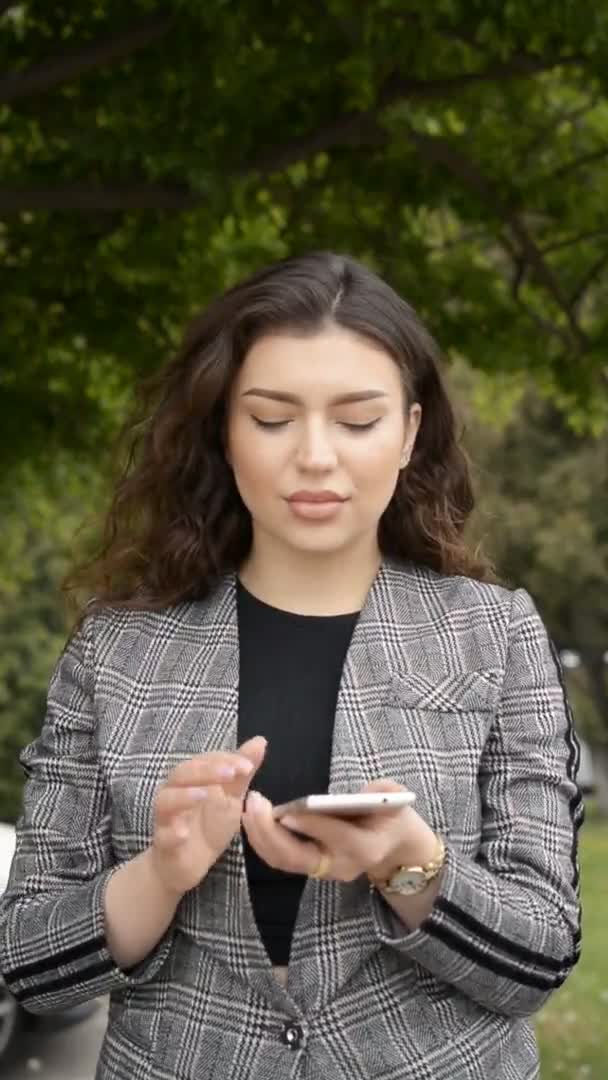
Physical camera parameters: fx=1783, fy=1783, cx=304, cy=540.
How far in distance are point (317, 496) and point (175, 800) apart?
43 cm

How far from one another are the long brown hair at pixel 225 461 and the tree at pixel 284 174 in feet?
10.3

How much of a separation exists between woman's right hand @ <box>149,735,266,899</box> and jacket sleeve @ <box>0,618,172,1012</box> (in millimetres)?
141

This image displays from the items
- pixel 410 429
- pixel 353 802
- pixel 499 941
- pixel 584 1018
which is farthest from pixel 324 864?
pixel 584 1018

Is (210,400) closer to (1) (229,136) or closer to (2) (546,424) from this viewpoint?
(1) (229,136)

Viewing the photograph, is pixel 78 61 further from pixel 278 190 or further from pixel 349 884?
pixel 349 884

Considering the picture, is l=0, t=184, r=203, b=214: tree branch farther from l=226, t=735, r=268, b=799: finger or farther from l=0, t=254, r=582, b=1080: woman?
l=226, t=735, r=268, b=799: finger

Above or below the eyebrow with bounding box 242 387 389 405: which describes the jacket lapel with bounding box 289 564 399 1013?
below

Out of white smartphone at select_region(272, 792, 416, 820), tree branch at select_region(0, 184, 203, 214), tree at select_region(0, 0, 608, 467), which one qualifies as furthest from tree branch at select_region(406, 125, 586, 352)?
white smartphone at select_region(272, 792, 416, 820)

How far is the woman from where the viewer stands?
6.66 feet

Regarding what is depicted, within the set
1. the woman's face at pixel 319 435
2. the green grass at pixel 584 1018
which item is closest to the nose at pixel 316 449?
the woman's face at pixel 319 435

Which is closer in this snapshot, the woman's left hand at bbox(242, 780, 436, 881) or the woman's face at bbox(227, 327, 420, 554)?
the woman's left hand at bbox(242, 780, 436, 881)

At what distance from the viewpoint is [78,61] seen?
603 centimetres

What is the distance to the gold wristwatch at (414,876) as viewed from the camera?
1.99m

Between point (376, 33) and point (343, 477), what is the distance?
388cm
